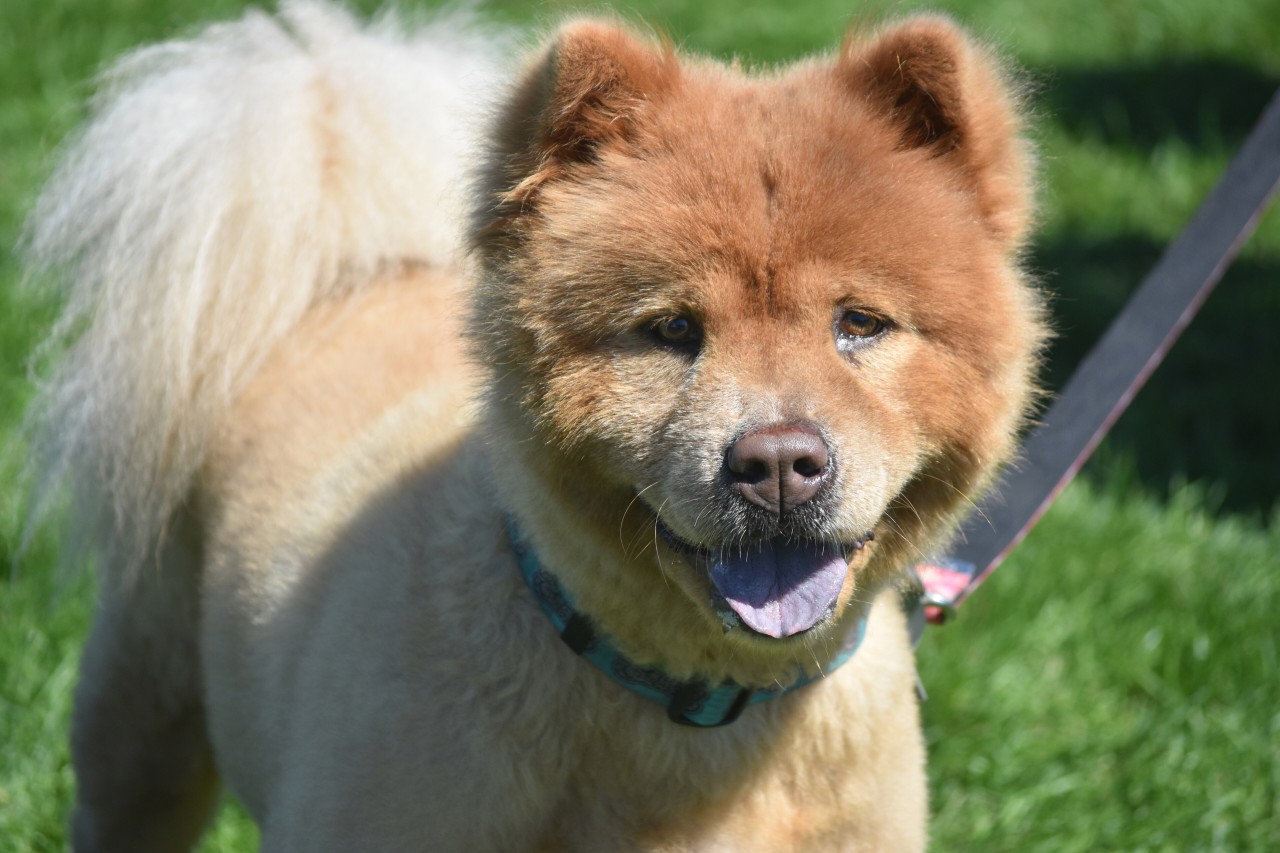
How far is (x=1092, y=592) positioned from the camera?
185 inches

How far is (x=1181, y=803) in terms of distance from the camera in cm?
383

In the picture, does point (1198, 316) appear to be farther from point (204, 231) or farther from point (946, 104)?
point (204, 231)

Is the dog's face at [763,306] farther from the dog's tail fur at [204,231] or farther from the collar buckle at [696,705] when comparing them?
the dog's tail fur at [204,231]

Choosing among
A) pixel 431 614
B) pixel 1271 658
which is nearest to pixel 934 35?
pixel 431 614

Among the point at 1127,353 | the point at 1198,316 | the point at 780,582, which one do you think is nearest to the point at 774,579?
the point at 780,582

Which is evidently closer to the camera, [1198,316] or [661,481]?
[661,481]

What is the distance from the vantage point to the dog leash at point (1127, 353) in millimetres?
3117

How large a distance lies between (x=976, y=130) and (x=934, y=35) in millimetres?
190

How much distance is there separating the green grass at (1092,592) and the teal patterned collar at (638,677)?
1.15 m

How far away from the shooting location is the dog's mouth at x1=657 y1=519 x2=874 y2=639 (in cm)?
224

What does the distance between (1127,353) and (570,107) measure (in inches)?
61.2

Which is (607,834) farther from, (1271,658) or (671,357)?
(1271,658)

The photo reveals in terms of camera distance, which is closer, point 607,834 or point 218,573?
point 607,834

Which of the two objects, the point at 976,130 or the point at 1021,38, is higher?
the point at 976,130
